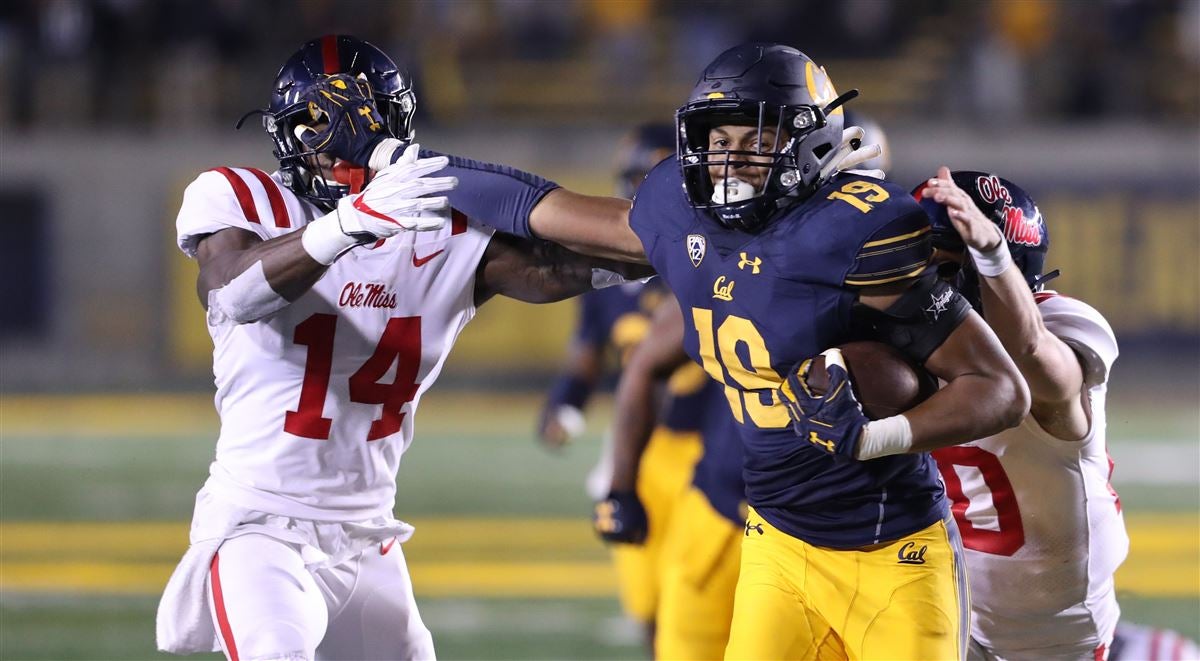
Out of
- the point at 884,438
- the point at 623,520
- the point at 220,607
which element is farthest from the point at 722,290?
the point at 623,520

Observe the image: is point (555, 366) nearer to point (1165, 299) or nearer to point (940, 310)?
point (1165, 299)

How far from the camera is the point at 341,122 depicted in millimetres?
3066

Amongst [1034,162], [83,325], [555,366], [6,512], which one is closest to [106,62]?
[83,325]

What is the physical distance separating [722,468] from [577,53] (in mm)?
9941

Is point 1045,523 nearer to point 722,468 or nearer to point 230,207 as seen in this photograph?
point 722,468

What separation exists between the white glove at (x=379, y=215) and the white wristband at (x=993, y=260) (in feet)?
3.28

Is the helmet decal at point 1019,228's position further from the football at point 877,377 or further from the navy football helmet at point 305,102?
the navy football helmet at point 305,102

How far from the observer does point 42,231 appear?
1249cm

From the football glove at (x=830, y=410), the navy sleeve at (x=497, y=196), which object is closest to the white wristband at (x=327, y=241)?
the navy sleeve at (x=497, y=196)

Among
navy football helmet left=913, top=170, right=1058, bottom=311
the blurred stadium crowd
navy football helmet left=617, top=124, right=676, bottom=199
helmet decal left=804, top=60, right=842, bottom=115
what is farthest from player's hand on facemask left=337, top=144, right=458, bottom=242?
the blurred stadium crowd

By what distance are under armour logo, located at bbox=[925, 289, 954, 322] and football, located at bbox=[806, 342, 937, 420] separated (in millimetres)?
107

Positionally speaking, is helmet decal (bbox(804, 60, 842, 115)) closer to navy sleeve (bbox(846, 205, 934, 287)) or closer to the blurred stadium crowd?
navy sleeve (bbox(846, 205, 934, 287))

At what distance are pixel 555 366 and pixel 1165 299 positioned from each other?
16.8 ft

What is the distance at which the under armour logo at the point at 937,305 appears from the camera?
102 inches
